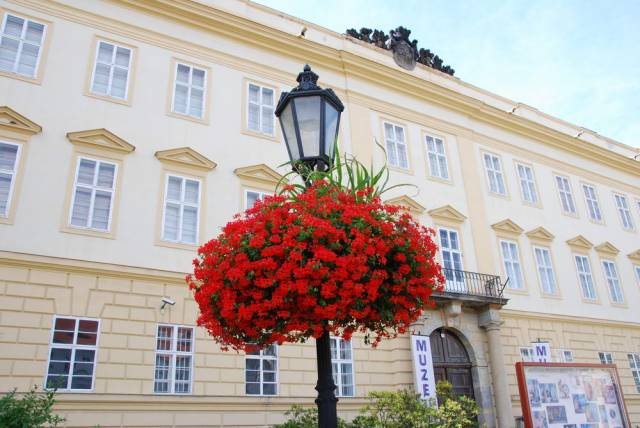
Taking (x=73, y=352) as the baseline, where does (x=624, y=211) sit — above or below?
above

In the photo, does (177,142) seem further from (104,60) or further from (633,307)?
(633,307)

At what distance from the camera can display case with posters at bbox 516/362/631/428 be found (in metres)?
9.52

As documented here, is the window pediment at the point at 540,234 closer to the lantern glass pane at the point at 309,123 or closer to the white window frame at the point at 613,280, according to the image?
the white window frame at the point at 613,280

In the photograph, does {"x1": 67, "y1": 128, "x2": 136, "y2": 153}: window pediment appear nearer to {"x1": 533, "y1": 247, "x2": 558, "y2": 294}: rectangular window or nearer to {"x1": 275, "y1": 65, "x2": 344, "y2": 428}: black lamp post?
{"x1": 275, "y1": 65, "x2": 344, "y2": 428}: black lamp post

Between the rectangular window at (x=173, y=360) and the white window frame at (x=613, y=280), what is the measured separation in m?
17.2

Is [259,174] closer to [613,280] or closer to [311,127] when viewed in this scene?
[311,127]

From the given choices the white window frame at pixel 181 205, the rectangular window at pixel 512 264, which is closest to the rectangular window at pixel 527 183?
the rectangular window at pixel 512 264

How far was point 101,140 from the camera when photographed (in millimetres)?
12781

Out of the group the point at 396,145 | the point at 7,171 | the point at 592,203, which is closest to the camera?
the point at 7,171

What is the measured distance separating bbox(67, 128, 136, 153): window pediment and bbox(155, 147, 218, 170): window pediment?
75cm

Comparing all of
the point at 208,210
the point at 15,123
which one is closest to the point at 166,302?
the point at 208,210

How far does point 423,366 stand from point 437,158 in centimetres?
758

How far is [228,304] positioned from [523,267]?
16.2m

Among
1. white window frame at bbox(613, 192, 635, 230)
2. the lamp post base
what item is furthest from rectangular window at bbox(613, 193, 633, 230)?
the lamp post base
